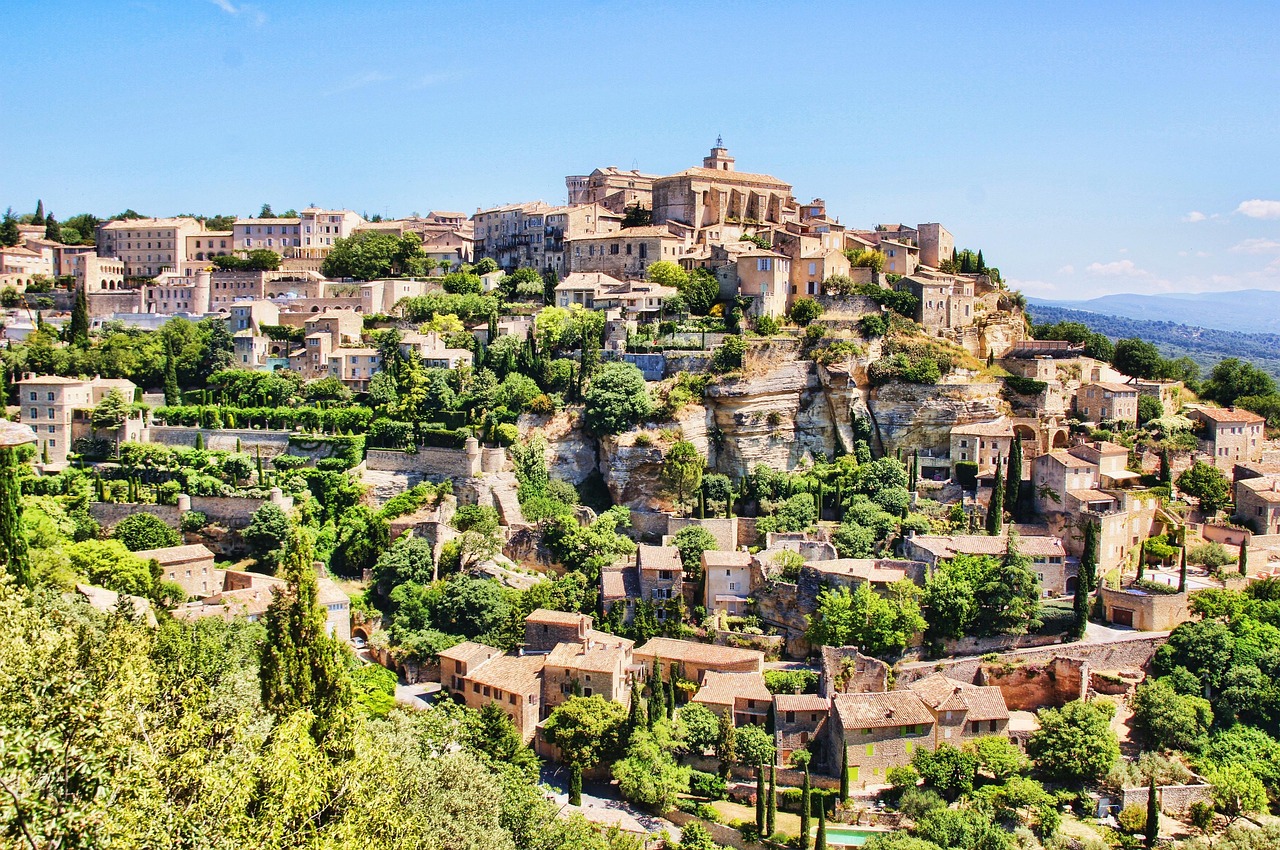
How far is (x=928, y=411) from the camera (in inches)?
1719

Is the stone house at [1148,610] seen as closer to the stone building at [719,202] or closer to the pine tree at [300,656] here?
the pine tree at [300,656]

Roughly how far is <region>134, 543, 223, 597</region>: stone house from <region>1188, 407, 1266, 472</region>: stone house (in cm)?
3830

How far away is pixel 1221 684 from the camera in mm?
31641

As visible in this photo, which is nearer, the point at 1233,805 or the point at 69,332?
the point at 1233,805

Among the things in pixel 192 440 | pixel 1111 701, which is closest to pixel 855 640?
pixel 1111 701

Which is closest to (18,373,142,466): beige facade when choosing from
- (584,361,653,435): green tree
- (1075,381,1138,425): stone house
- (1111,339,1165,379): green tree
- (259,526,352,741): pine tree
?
(584,361,653,435): green tree

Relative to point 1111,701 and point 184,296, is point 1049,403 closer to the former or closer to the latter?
point 1111,701

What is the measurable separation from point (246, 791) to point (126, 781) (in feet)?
4.87

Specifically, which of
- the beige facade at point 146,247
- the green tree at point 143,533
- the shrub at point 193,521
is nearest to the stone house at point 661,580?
the shrub at point 193,521

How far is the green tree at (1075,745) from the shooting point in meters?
28.8

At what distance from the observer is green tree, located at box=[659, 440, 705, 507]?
41.9 meters

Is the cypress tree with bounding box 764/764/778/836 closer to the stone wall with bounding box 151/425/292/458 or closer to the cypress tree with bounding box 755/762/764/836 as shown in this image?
the cypress tree with bounding box 755/762/764/836

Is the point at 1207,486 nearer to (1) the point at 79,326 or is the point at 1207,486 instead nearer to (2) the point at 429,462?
(2) the point at 429,462

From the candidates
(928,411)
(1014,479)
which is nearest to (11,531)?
(928,411)
